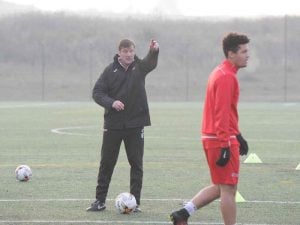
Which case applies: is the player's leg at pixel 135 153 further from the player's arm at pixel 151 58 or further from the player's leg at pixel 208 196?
the player's leg at pixel 208 196

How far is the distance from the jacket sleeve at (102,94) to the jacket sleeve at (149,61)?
1.53ft

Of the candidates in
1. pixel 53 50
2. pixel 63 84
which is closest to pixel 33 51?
pixel 53 50

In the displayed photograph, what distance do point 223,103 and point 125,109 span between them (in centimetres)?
243

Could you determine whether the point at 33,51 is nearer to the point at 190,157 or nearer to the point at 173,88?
the point at 173,88

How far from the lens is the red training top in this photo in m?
7.93

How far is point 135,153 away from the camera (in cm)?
1026

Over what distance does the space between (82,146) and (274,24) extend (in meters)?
58.3

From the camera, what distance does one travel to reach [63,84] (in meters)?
55.4

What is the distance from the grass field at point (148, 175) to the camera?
9.80m

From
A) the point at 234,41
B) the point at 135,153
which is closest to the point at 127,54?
the point at 135,153

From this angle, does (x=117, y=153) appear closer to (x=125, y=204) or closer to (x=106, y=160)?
(x=106, y=160)

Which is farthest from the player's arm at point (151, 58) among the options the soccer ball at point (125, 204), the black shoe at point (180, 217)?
the black shoe at point (180, 217)

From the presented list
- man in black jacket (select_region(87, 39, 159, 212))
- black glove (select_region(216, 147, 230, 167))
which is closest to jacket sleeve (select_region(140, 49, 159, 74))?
man in black jacket (select_region(87, 39, 159, 212))

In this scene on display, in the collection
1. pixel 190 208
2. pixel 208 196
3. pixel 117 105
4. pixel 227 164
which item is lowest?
pixel 190 208
